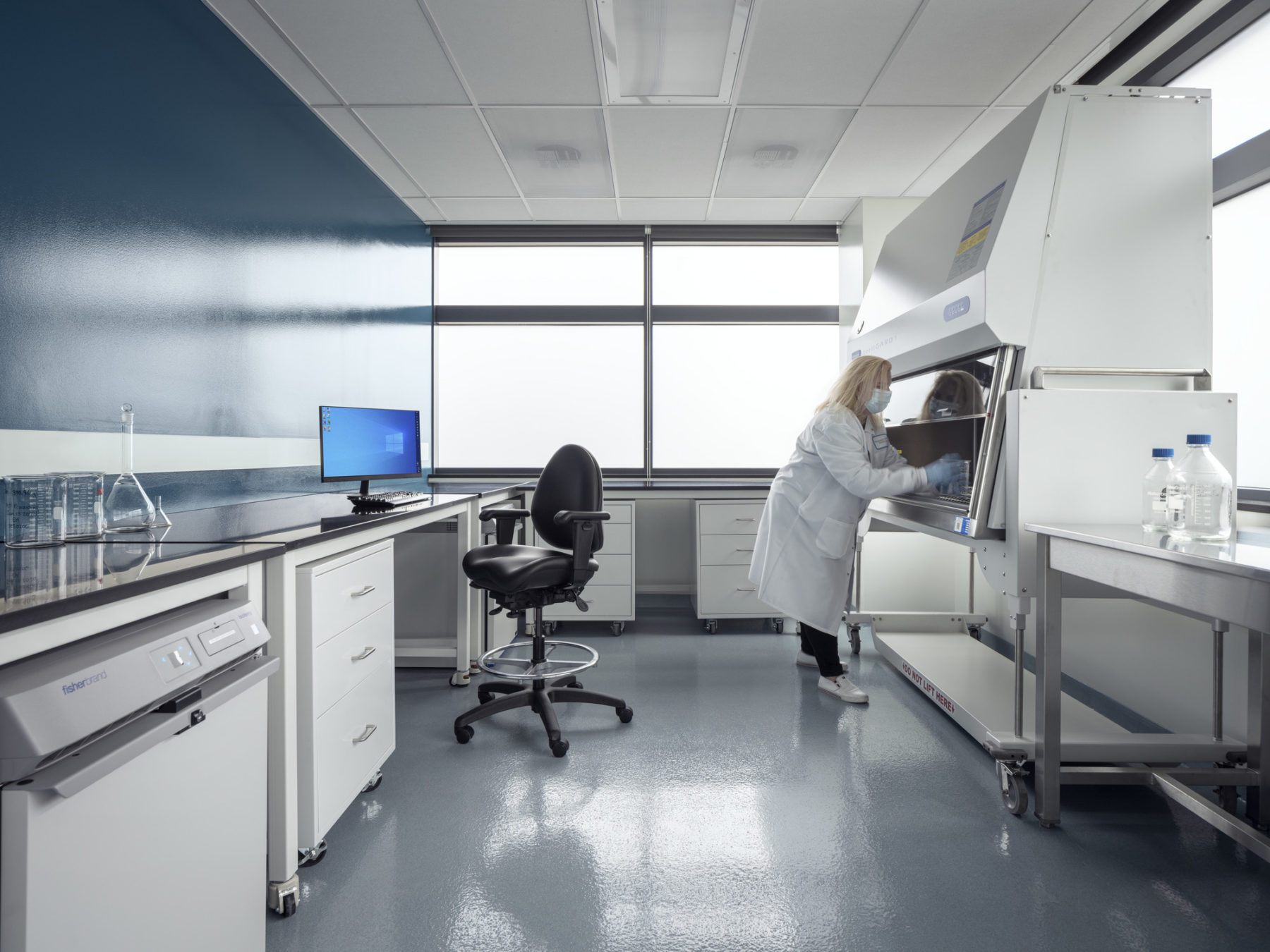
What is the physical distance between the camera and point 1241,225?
6.78ft

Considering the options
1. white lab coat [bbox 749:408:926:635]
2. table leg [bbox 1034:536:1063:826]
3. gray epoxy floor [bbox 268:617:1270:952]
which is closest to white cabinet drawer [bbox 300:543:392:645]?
gray epoxy floor [bbox 268:617:1270:952]

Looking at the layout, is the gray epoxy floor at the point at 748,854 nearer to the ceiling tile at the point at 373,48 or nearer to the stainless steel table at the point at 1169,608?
the stainless steel table at the point at 1169,608

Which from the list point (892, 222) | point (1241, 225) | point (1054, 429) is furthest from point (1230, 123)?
point (892, 222)

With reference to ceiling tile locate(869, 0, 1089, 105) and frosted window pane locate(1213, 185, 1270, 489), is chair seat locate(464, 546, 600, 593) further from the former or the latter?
ceiling tile locate(869, 0, 1089, 105)

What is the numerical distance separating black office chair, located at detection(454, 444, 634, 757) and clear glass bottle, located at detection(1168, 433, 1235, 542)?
1569mm

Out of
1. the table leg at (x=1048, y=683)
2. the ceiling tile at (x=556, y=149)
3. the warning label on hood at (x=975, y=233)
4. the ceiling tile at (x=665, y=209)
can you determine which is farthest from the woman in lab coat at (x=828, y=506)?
the ceiling tile at (x=665, y=209)

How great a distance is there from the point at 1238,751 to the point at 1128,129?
5.67 ft

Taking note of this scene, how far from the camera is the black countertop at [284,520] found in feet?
4.63

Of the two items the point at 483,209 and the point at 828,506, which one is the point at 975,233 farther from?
the point at 483,209

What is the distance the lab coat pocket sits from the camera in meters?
2.50

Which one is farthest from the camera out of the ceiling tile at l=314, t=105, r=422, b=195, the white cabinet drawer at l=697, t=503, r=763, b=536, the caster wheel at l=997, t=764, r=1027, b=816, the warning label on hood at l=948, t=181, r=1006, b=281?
the white cabinet drawer at l=697, t=503, r=763, b=536

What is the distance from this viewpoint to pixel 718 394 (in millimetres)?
4453

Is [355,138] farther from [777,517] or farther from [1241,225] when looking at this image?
[1241,225]

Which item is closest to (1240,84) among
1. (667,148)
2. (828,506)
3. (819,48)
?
(819,48)
